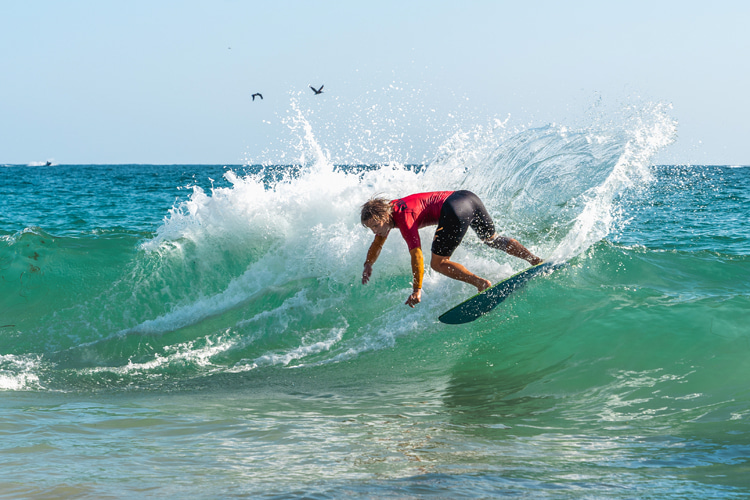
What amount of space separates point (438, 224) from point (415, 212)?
1.10 feet

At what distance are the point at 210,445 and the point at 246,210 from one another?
6001 mm

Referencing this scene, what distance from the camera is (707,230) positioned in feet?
50.5

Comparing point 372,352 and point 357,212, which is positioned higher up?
point 357,212

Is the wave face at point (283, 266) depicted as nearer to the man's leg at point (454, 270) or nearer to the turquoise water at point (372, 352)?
the turquoise water at point (372, 352)

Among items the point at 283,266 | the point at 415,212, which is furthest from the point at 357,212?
the point at 415,212

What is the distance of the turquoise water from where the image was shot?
358 centimetres

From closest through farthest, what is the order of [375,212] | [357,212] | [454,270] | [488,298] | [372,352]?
[375,212], [454,270], [488,298], [372,352], [357,212]

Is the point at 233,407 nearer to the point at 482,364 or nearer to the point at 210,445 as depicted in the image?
the point at 210,445

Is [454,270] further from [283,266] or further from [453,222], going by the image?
[283,266]

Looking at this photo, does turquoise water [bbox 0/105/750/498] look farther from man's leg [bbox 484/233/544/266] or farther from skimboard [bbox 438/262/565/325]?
man's leg [bbox 484/233/544/266]

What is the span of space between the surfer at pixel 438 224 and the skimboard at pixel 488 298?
11 cm

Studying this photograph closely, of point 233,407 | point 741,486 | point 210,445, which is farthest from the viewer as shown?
point 233,407

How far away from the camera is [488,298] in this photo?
21.3 feet

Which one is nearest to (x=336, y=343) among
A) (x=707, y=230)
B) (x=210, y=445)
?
(x=210, y=445)
